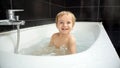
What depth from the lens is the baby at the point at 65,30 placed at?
4.68ft

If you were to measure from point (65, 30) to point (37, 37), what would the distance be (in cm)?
47

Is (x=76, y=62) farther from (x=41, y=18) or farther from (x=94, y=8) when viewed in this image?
(x=94, y=8)

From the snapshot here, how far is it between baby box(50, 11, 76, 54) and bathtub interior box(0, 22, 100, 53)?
0.42 ft

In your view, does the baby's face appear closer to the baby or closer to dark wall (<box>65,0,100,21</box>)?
the baby

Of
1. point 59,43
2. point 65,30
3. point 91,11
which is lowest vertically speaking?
point 59,43

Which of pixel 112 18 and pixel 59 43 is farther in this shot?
pixel 112 18

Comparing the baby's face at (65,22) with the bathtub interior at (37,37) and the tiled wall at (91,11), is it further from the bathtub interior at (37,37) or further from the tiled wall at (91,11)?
the tiled wall at (91,11)

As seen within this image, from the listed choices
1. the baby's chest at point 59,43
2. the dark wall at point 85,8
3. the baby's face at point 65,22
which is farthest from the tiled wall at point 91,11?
the baby's face at point 65,22

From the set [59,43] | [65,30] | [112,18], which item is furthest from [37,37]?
[112,18]

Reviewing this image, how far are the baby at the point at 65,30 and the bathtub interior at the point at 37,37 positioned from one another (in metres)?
0.13

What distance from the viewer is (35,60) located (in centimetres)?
83

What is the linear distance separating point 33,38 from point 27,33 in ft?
0.37

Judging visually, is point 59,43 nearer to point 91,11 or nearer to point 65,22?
point 65,22

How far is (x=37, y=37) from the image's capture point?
6.14ft
